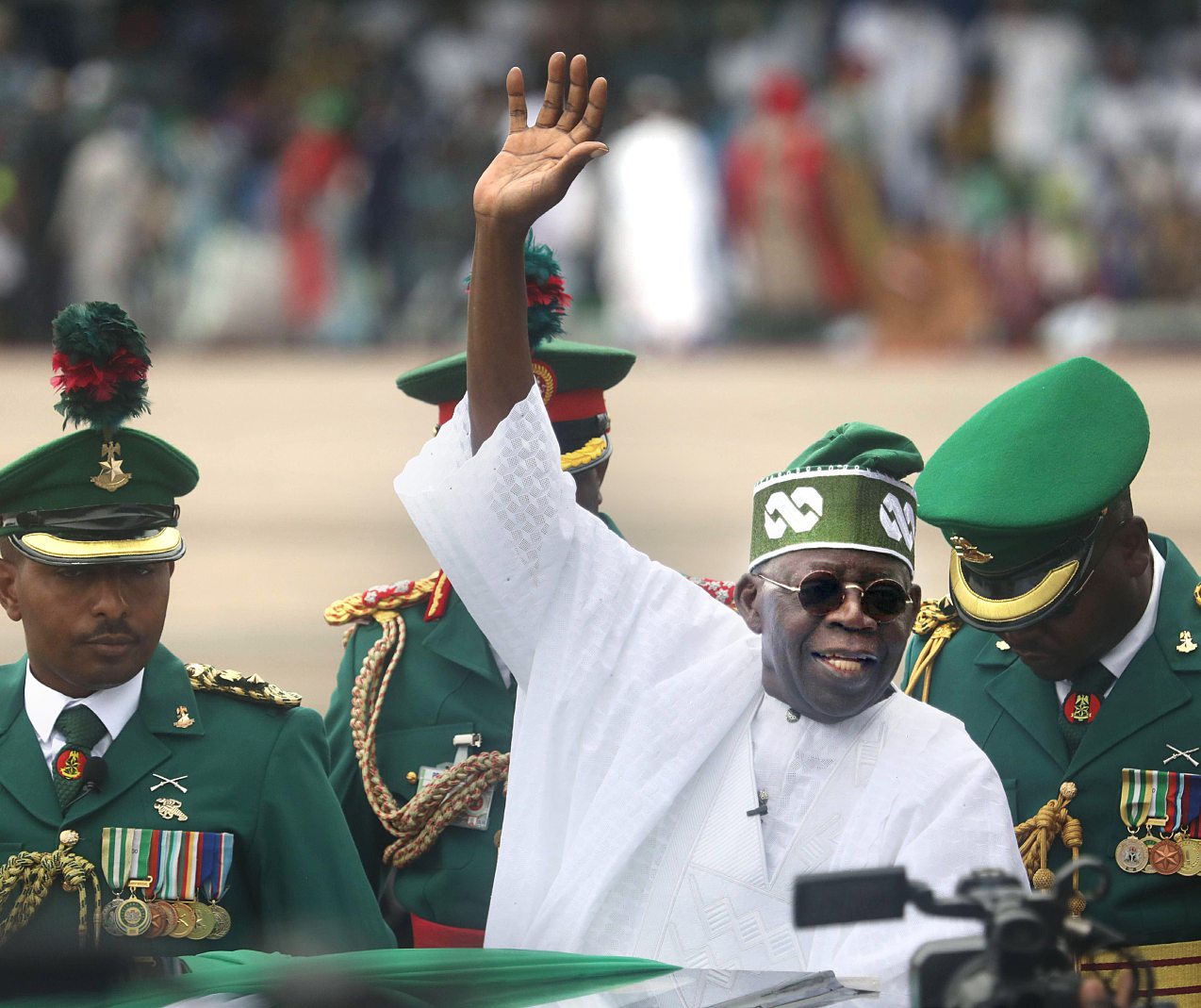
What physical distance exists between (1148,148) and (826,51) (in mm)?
3052

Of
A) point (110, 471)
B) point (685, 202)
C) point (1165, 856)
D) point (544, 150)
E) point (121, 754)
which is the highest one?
A: point (685, 202)

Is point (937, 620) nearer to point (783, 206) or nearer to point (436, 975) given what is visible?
point (436, 975)

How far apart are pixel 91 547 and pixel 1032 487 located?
162 cm

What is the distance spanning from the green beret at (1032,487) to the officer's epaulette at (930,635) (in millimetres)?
339

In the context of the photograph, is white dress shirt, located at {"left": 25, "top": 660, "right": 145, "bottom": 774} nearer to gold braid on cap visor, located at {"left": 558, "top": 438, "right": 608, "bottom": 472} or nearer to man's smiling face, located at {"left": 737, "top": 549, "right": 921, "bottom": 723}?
gold braid on cap visor, located at {"left": 558, "top": 438, "right": 608, "bottom": 472}

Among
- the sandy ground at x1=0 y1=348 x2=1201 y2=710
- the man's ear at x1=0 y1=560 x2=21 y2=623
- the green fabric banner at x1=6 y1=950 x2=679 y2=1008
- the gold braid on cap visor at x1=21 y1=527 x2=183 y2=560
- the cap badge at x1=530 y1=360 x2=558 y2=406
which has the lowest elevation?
the green fabric banner at x1=6 y1=950 x2=679 y2=1008

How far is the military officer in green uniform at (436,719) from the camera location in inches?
178

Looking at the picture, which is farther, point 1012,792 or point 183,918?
point 1012,792

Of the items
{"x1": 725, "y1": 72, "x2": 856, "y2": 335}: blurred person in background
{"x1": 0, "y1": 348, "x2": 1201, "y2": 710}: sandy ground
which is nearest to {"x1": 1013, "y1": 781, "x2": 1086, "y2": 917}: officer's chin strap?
{"x1": 0, "y1": 348, "x2": 1201, "y2": 710}: sandy ground

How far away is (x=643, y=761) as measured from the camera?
368 centimetres

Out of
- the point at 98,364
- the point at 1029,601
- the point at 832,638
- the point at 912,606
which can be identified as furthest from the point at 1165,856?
the point at 98,364

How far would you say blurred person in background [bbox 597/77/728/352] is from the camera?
1596 cm

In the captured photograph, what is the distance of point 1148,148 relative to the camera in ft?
55.0

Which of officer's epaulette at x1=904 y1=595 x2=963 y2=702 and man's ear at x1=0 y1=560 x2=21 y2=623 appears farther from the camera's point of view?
officer's epaulette at x1=904 y1=595 x2=963 y2=702
